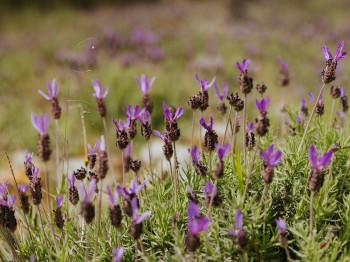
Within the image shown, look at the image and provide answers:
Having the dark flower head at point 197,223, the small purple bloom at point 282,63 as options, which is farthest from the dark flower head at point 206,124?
the small purple bloom at point 282,63

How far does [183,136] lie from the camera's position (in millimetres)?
4969

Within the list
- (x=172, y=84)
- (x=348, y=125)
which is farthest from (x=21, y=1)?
(x=348, y=125)

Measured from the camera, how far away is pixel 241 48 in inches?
339

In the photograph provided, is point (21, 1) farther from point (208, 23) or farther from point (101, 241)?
point (101, 241)

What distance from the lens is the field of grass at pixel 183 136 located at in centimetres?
163

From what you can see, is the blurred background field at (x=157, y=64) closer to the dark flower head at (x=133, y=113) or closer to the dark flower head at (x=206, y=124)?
the dark flower head at (x=133, y=113)

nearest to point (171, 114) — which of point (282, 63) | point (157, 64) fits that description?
point (282, 63)

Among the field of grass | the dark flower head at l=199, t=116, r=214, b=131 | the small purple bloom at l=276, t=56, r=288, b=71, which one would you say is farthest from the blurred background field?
the dark flower head at l=199, t=116, r=214, b=131

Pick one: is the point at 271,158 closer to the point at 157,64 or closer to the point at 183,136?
the point at 183,136

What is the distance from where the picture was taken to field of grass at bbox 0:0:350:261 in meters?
1.63

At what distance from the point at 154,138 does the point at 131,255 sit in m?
3.12

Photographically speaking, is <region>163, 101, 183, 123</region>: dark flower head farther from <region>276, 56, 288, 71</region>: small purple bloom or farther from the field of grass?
<region>276, 56, 288, 71</region>: small purple bloom

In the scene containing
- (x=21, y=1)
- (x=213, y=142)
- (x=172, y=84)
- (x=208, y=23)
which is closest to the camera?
(x=213, y=142)

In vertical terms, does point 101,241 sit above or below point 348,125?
below
